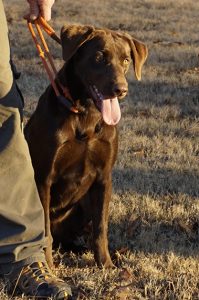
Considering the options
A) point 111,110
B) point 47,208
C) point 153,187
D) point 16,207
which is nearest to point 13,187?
point 16,207

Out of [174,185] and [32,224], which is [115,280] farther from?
[174,185]

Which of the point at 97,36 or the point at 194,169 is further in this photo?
the point at 194,169

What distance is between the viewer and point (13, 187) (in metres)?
3.58

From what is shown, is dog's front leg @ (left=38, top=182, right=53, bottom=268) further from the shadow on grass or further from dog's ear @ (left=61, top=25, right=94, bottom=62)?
dog's ear @ (left=61, top=25, right=94, bottom=62)

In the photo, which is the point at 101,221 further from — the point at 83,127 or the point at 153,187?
the point at 153,187

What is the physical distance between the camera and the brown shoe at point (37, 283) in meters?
3.42

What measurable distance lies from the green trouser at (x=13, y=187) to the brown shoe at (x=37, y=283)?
5 cm

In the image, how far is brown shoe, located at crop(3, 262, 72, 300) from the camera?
3424 millimetres

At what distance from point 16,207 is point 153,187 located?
223 cm

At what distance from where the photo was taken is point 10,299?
3.45 metres

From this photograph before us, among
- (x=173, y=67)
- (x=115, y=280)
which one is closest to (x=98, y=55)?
(x=115, y=280)

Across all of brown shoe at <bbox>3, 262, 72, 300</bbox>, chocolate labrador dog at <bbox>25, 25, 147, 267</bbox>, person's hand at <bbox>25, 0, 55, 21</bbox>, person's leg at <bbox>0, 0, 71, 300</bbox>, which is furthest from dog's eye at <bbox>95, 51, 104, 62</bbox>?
brown shoe at <bbox>3, 262, 72, 300</bbox>

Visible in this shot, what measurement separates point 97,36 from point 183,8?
59.5 ft

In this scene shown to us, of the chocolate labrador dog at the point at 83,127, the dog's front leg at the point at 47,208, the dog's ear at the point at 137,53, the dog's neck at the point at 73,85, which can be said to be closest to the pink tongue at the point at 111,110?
the chocolate labrador dog at the point at 83,127
